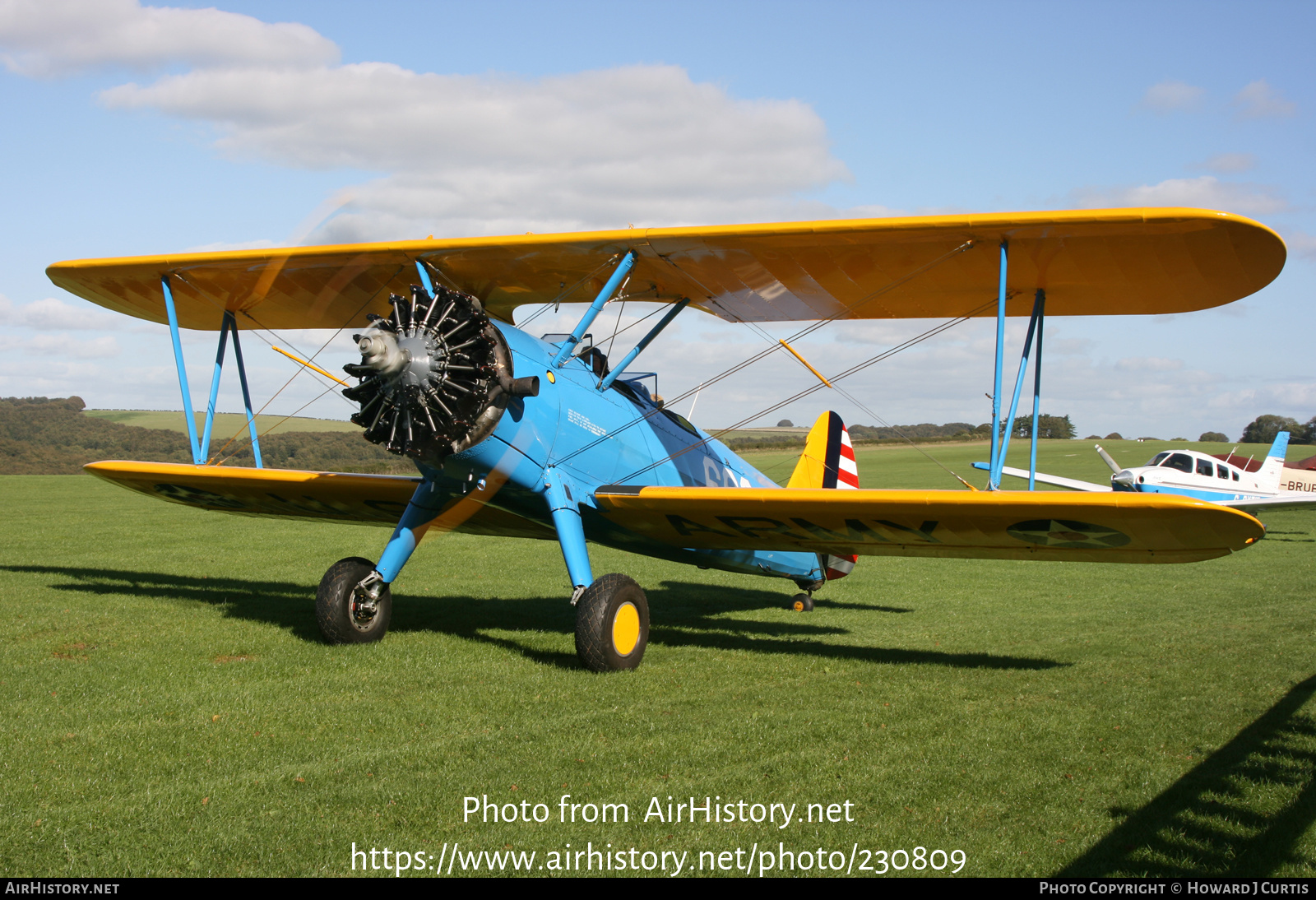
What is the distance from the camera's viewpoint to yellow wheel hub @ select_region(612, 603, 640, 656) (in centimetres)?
631

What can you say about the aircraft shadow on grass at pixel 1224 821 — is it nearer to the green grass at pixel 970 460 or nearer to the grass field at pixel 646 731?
the grass field at pixel 646 731

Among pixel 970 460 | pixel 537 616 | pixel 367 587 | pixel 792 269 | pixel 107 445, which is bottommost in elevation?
pixel 537 616

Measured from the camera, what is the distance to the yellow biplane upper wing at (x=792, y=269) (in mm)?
6203

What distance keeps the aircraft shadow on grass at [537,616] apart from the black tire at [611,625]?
0.33m

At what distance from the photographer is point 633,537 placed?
7828 millimetres

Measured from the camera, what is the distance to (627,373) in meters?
7.88

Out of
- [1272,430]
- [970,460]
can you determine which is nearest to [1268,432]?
[1272,430]

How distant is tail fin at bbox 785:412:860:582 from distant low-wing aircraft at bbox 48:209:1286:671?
1964mm

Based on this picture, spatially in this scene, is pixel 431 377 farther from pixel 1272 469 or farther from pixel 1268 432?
pixel 1268 432

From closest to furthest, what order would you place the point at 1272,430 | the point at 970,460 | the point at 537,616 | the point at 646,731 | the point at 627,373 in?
the point at 646,731, the point at 627,373, the point at 537,616, the point at 970,460, the point at 1272,430

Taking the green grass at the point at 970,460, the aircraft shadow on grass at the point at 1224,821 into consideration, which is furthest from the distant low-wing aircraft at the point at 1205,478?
the aircraft shadow on grass at the point at 1224,821

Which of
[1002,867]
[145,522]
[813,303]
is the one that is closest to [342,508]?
[813,303]

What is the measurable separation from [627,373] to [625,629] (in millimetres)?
2429
